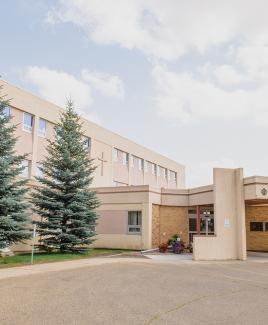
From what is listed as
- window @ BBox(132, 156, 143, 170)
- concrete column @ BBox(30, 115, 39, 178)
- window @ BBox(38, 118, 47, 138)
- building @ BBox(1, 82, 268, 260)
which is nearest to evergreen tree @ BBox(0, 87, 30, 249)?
building @ BBox(1, 82, 268, 260)

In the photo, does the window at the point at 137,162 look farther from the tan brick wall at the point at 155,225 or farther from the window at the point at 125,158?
the tan brick wall at the point at 155,225

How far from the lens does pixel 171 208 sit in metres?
28.8

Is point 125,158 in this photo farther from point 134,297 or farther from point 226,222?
point 134,297

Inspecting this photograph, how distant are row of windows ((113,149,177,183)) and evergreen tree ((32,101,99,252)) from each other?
1933 centimetres

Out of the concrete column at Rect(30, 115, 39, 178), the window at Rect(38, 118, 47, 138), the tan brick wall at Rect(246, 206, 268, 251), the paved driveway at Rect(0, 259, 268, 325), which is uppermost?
the window at Rect(38, 118, 47, 138)

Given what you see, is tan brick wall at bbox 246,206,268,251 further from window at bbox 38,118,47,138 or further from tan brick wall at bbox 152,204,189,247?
window at bbox 38,118,47,138

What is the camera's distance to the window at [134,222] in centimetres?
2714

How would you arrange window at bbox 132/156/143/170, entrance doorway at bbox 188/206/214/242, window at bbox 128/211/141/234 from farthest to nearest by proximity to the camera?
window at bbox 132/156/143/170, entrance doorway at bbox 188/206/214/242, window at bbox 128/211/141/234

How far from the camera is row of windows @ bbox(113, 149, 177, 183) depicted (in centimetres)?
4378

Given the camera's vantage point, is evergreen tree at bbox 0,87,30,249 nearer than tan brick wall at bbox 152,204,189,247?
Yes

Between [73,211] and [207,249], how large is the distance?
8.17 meters

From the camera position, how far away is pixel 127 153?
148 feet

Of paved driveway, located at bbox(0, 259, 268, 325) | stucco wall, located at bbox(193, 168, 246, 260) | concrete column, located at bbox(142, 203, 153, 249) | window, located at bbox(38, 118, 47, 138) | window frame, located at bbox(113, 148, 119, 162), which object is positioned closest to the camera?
paved driveway, located at bbox(0, 259, 268, 325)

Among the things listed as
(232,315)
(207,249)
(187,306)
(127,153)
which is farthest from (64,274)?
(127,153)
